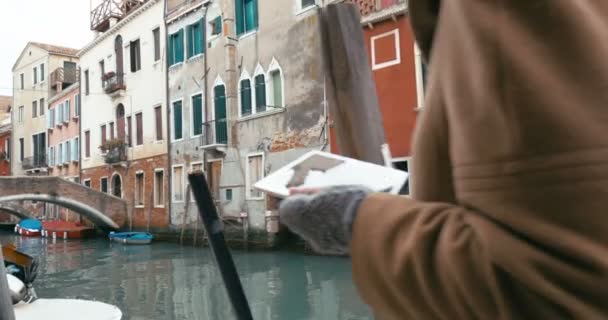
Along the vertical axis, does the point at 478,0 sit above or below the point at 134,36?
below

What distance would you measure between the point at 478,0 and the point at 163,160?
50.6 feet

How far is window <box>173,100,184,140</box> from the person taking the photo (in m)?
14.6

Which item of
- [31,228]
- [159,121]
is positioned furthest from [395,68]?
[31,228]

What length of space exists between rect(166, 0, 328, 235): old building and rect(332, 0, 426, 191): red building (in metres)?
1.40

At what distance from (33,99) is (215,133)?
16244mm

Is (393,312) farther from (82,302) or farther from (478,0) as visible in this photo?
(82,302)

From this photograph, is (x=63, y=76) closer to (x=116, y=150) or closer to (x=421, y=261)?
(x=116, y=150)

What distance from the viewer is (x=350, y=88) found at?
49.8 inches

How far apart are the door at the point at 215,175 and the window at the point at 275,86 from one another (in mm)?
2554

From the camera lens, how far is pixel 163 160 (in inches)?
596

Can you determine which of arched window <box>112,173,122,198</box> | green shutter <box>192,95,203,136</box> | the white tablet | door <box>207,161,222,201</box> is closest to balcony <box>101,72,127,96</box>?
arched window <box>112,173,122,198</box>

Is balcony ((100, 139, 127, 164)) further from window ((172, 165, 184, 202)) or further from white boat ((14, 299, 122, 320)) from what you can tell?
white boat ((14, 299, 122, 320))

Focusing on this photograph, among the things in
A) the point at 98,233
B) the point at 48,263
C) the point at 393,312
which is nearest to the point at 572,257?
the point at 393,312

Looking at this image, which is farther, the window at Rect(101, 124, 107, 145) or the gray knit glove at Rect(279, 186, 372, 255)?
the window at Rect(101, 124, 107, 145)
